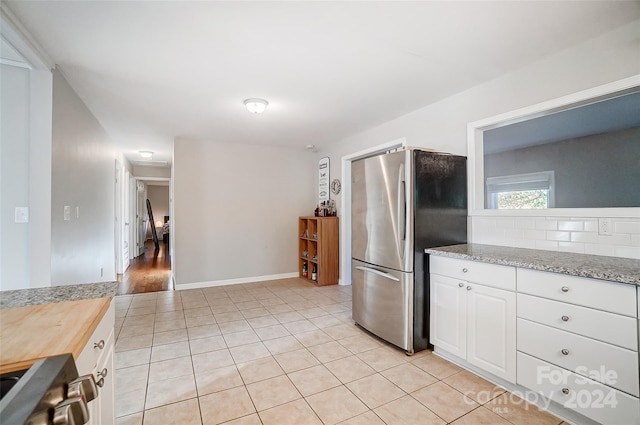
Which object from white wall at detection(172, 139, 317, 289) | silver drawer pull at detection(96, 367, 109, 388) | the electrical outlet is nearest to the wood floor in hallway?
white wall at detection(172, 139, 317, 289)

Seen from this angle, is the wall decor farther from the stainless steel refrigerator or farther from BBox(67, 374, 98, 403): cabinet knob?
BBox(67, 374, 98, 403): cabinet knob

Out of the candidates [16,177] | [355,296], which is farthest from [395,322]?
[16,177]

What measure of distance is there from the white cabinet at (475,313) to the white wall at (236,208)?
330cm

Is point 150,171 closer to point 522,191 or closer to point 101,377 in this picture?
point 101,377

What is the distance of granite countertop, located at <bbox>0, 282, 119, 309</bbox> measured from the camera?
1.12 metres

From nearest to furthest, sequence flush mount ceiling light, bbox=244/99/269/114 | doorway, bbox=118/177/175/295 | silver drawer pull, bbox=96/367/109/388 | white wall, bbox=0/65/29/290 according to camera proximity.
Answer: silver drawer pull, bbox=96/367/109/388 → white wall, bbox=0/65/29/290 → flush mount ceiling light, bbox=244/99/269/114 → doorway, bbox=118/177/175/295

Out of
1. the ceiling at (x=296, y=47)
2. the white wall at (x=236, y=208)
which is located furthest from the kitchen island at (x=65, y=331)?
the white wall at (x=236, y=208)

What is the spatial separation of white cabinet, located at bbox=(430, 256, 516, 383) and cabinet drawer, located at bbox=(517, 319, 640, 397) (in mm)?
93

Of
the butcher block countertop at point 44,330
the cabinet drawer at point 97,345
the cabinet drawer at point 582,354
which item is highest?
the butcher block countertop at point 44,330

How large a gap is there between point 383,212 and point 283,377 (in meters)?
1.56

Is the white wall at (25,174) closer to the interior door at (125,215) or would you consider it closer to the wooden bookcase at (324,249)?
the wooden bookcase at (324,249)

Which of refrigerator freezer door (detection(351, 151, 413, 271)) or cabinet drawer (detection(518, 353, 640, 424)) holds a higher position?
refrigerator freezer door (detection(351, 151, 413, 271))

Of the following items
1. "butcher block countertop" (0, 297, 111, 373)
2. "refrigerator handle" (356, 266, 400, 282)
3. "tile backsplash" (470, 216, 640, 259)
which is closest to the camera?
"butcher block countertop" (0, 297, 111, 373)

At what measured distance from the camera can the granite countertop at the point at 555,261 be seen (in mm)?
1434
